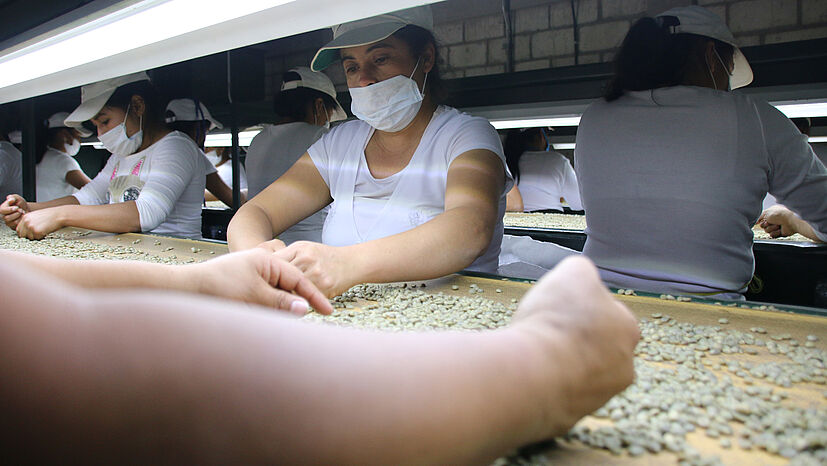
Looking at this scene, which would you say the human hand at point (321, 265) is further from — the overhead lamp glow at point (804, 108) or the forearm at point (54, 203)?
the forearm at point (54, 203)

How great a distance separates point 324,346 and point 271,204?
1416 mm

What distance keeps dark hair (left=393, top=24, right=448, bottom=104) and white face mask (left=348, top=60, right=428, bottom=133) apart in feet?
0.33

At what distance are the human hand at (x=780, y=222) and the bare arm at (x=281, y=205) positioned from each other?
6.00 feet

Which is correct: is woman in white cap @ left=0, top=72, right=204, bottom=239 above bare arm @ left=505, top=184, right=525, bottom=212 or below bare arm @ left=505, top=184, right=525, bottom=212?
above

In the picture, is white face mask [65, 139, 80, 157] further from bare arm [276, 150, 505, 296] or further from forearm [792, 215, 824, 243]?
forearm [792, 215, 824, 243]

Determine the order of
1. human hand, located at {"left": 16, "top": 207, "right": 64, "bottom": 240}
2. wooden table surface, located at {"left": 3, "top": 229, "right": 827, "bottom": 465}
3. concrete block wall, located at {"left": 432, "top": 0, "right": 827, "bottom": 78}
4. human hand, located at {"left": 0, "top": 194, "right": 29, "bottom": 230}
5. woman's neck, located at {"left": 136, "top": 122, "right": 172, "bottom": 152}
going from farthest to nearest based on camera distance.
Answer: concrete block wall, located at {"left": 432, "top": 0, "right": 827, "bottom": 78} < woman's neck, located at {"left": 136, "top": 122, "right": 172, "bottom": 152} < human hand, located at {"left": 0, "top": 194, "right": 29, "bottom": 230} < human hand, located at {"left": 16, "top": 207, "right": 64, "bottom": 240} < wooden table surface, located at {"left": 3, "top": 229, "right": 827, "bottom": 465}

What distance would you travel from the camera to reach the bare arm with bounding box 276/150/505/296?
1.05 meters

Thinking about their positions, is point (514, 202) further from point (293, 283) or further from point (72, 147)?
point (72, 147)

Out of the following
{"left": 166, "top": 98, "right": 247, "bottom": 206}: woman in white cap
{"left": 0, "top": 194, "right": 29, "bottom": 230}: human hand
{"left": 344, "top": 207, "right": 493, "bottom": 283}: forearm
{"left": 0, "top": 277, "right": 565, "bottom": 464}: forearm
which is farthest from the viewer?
{"left": 166, "top": 98, "right": 247, "bottom": 206}: woman in white cap

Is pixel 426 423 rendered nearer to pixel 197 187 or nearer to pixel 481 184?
pixel 481 184

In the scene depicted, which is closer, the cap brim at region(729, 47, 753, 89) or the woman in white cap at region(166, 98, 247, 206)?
the cap brim at region(729, 47, 753, 89)

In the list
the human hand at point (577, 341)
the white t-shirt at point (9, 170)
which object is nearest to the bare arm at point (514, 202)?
the human hand at point (577, 341)

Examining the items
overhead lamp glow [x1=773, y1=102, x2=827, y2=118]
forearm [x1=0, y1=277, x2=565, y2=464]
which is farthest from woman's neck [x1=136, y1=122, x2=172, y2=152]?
overhead lamp glow [x1=773, y1=102, x2=827, y2=118]

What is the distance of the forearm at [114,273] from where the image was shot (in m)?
0.55
